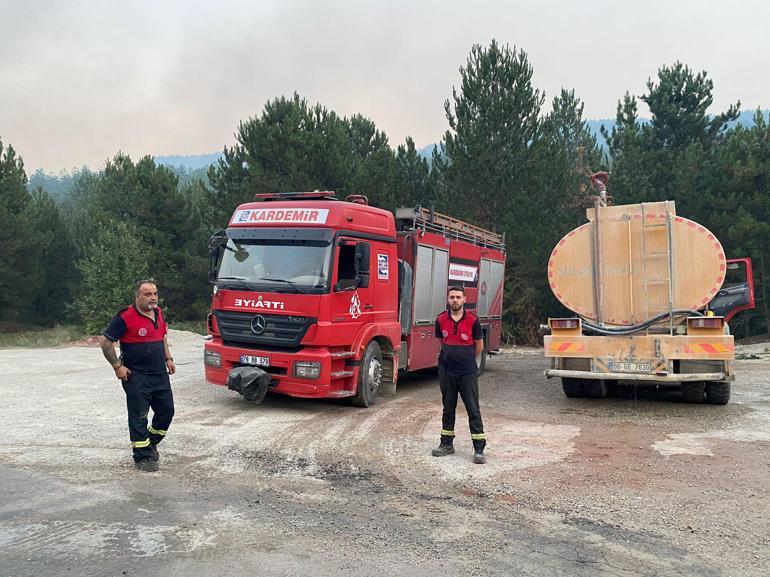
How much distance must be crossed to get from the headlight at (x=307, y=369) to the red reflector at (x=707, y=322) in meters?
5.19

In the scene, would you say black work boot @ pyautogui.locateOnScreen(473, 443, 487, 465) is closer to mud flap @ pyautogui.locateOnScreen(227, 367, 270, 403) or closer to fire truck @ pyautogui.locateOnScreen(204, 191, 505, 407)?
fire truck @ pyautogui.locateOnScreen(204, 191, 505, 407)

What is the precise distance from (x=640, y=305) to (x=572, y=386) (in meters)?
1.64

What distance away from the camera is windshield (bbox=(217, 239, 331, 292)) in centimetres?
828

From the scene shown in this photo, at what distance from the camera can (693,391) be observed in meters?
9.09

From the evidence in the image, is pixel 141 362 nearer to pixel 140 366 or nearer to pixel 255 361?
pixel 140 366

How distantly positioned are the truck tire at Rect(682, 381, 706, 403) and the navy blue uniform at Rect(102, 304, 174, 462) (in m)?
7.40

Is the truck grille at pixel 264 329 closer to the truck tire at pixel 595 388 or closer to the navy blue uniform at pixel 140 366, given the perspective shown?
the navy blue uniform at pixel 140 366

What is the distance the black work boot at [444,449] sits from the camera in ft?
20.5

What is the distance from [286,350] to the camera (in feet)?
27.3

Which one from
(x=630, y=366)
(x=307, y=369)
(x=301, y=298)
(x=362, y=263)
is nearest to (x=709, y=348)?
(x=630, y=366)

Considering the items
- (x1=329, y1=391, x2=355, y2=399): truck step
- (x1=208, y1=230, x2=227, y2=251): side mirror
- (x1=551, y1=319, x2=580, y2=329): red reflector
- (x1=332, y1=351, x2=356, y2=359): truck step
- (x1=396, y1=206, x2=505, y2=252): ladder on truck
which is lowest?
(x1=329, y1=391, x2=355, y2=399): truck step

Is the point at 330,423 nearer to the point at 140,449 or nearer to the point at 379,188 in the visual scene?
the point at 140,449

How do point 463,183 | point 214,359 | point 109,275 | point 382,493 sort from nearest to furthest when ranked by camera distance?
point 382,493 < point 214,359 < point 463,183 < point 109,275

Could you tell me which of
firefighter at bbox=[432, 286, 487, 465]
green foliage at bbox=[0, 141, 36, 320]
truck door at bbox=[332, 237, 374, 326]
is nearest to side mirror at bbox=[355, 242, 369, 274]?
truck door at bbox=[332, 237, 374, 326]
